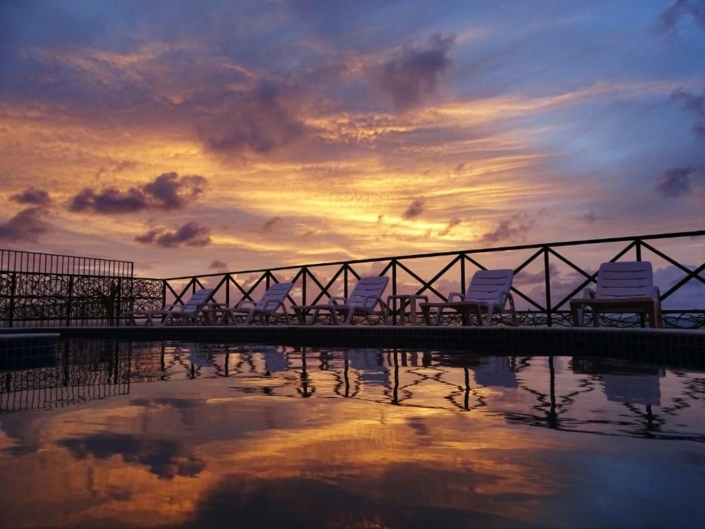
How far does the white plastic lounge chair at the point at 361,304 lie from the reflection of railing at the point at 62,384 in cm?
386

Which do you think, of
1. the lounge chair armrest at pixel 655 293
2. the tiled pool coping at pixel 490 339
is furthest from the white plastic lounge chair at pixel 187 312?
the lounge chair armrest at pixel 655 293

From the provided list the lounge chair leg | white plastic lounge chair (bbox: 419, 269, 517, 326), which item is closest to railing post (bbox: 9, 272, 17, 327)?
white plastic lounge chair (bbox: 419, 269, 517, 326)

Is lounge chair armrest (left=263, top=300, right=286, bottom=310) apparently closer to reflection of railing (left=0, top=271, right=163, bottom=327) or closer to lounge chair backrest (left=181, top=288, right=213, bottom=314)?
lounge chair backrest (left=181, top=288, right=213, bottom=314)

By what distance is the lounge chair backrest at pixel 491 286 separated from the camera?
702cm

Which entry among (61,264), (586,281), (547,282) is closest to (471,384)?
(586,281)

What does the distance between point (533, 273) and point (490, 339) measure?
7.95 feet

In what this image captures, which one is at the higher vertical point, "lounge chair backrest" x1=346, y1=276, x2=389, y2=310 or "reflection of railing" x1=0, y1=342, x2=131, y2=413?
"lounge chair backrest" x1=346, y1=276, x2=389, y2=310

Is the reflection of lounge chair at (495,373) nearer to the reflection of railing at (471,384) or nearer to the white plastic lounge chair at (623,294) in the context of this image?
the reflection of railing at (471,384)

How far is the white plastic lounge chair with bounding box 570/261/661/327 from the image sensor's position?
615 cm

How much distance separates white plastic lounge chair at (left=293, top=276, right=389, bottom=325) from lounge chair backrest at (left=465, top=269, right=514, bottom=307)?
1.35 metres

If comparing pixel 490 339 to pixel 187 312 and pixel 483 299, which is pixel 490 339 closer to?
pixel 483 299

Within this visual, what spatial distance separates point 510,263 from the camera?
823 cm

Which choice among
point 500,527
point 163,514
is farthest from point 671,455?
point 163,514

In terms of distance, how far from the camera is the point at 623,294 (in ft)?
21.0
